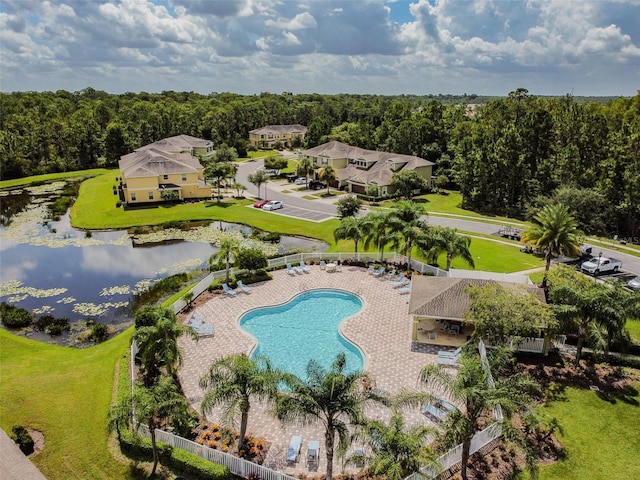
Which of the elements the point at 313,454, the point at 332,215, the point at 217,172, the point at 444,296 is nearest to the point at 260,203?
the point at 217,172

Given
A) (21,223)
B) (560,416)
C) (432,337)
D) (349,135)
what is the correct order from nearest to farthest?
(560,416), (432,337), (21,223), (349,135)

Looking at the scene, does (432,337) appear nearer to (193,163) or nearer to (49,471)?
(49,471)

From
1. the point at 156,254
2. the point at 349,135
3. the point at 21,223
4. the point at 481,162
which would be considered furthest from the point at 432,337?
the point at 349,135

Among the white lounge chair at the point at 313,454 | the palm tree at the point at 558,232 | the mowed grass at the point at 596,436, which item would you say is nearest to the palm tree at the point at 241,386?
the white lounge chair at the point at 313,454

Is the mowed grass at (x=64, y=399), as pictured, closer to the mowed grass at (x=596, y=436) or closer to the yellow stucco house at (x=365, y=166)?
the mowed grass at (x=596, y=436)

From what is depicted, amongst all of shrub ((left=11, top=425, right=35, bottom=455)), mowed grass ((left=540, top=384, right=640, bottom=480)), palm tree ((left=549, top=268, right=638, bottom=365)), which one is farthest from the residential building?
shrub ((left=11, top=425, right=35, bottom=455))

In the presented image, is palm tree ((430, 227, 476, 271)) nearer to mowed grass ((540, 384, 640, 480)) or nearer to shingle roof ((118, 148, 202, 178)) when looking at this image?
mowed grass ((540, 384, 640, 480))
